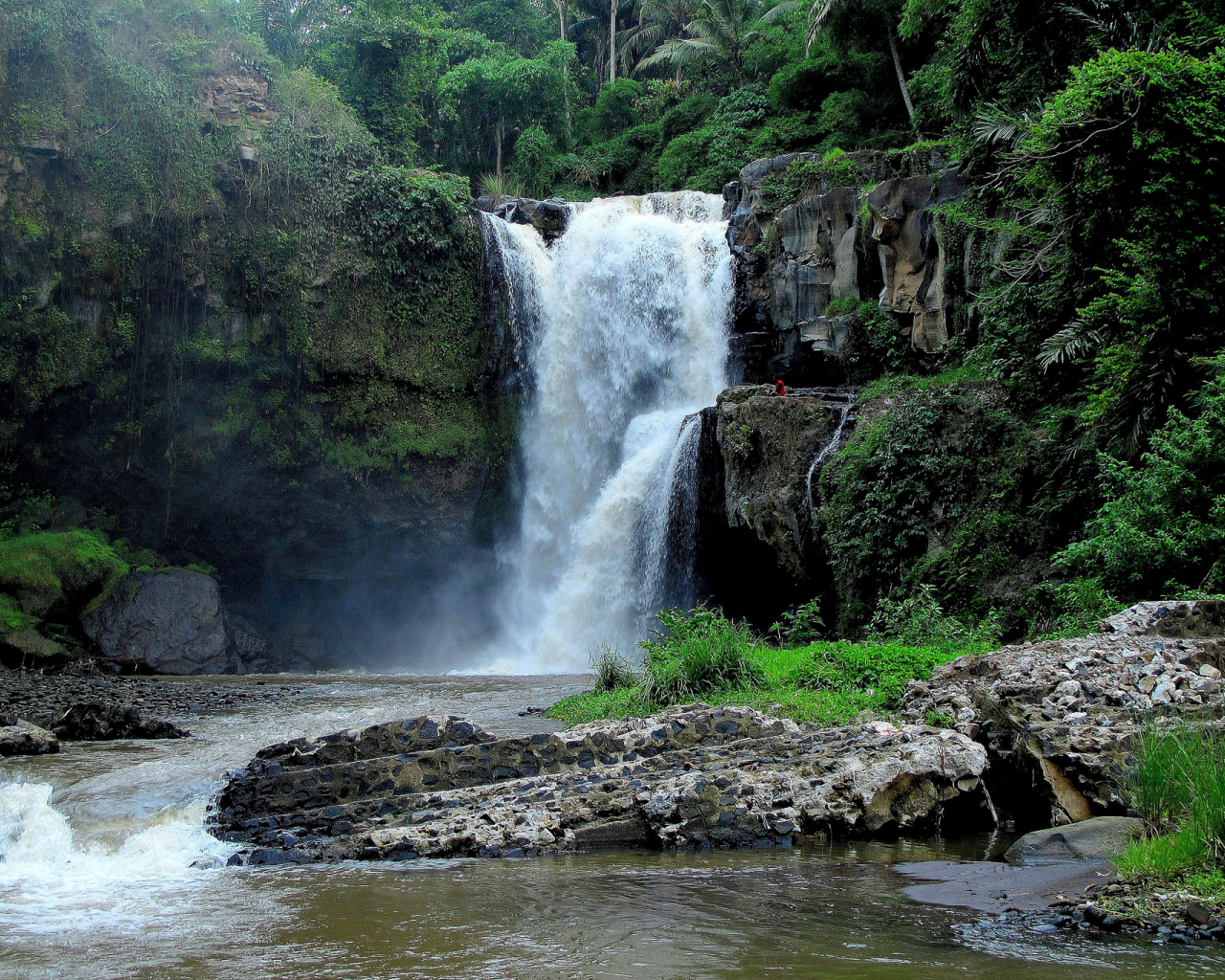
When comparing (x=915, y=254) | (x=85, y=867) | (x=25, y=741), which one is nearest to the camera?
(x=85, y=867)

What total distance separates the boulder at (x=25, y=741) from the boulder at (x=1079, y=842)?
813cm

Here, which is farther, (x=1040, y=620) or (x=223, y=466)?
(x=223, y=466)

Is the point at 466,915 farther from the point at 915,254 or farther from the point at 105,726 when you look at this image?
the point at 915,254

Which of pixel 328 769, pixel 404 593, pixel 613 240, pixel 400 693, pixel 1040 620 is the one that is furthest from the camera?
pixel 404 593

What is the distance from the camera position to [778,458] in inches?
639

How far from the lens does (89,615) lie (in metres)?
18.7

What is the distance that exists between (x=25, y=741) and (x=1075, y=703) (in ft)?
28.9

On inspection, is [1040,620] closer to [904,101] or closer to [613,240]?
[613,240]

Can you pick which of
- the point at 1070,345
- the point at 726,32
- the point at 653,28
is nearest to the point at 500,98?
the point at 726,32

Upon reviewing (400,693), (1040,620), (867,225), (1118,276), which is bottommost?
(400,693)

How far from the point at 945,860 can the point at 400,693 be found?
9.71m

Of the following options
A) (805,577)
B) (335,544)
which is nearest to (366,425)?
(335,544)

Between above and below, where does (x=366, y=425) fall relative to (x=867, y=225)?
below

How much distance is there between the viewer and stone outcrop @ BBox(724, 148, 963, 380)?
17.6 meters
